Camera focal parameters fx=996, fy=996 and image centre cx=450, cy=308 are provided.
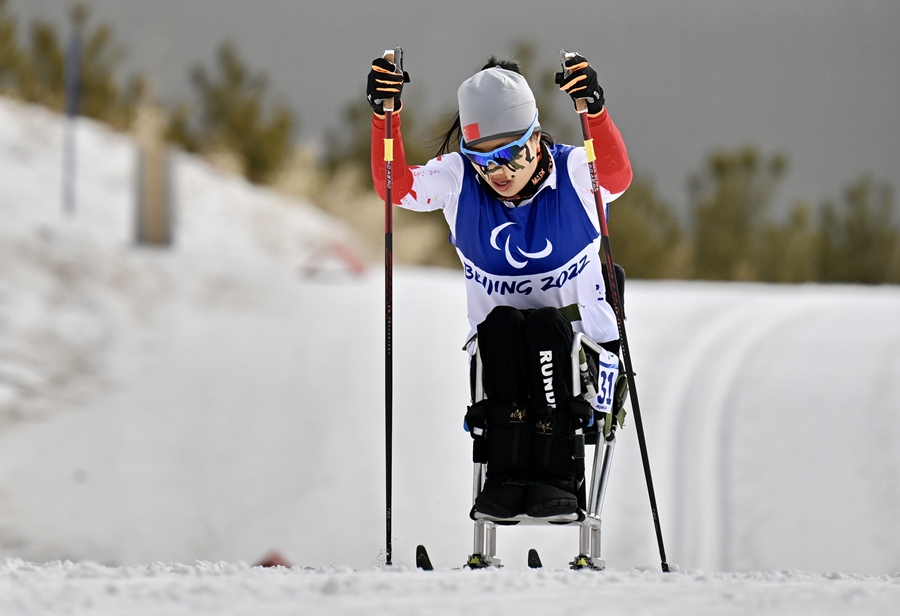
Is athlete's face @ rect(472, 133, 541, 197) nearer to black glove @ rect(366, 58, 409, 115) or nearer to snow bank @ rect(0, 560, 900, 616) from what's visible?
black glove @ rect(366, 58, 409, 115)

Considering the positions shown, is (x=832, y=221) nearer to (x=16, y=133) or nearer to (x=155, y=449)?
(x=16, y=133)

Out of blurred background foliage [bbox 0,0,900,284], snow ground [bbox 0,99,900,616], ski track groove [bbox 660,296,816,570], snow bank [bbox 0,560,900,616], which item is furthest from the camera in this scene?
blurred background foliage [bbox 0,0,900,284]

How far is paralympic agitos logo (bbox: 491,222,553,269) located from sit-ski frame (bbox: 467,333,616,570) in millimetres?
319

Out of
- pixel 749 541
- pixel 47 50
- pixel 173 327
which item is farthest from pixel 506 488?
pixel 47 50

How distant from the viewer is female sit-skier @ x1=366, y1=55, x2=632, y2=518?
3.14 m

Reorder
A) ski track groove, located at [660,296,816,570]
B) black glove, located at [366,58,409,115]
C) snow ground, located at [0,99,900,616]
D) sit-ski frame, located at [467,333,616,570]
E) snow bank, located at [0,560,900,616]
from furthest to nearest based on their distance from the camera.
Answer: snow ground, located at [0,99,900,616]
ski track groove, located at [660,296,816,570]
black glove, located at [366,58,409,115]
sit-ski frame, located at [467,333,616,570]
snow bank, located at [0,560,900,616]

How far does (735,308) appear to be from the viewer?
9969 mm

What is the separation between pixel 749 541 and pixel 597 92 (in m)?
3.55

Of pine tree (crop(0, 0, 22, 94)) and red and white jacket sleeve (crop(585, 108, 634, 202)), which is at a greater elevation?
pine tree (crop(0, 0, 22, 94))

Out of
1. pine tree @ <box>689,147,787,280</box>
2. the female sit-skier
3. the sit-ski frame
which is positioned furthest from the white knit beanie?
pine tree @ <box>689,147,787,280</box>

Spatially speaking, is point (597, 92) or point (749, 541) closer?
point (597, 92)

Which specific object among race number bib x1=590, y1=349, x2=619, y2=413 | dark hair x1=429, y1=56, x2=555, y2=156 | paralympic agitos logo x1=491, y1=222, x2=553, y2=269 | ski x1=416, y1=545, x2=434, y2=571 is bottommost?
ski x1=416, y1=545, x2=434, y2=571

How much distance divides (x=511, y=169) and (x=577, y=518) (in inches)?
45.2

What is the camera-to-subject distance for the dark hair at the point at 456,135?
138 inches
